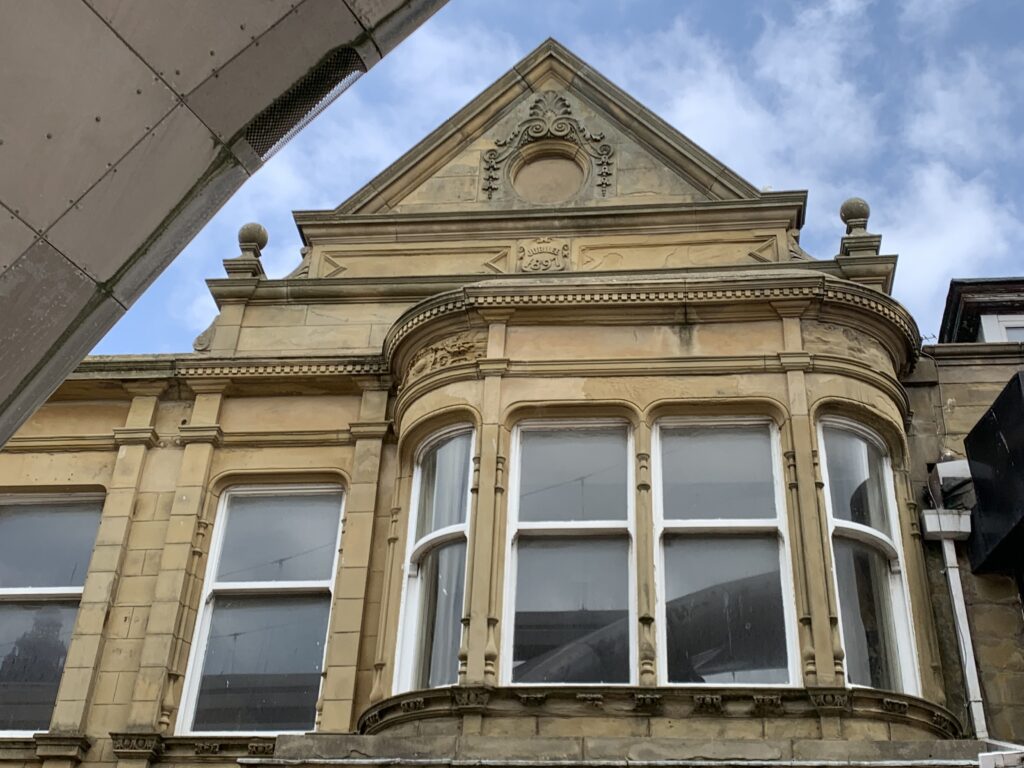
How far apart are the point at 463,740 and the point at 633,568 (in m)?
1.90

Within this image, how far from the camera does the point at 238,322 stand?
11.7 meters

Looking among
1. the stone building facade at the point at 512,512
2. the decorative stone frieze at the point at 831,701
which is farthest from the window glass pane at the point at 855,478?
the decorative stone frieze at the point at 831,701

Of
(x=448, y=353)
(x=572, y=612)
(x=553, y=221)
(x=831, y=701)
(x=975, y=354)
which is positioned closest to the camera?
(x=831, y=701)

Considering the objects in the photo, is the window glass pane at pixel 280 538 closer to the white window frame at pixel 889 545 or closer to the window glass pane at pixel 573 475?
the window glass pane at pixel 573 475

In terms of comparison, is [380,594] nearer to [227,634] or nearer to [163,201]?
[227,634]

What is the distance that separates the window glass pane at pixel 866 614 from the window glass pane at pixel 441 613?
285cm

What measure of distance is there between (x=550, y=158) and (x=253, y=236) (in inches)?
132

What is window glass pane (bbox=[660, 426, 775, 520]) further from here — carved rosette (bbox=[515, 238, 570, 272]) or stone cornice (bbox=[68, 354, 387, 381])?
stone cornice (bbox=[68, 354, 387, 381])

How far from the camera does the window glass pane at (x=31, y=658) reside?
32.3 ft

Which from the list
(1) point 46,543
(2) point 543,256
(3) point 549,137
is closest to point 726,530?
(2) point 543,256

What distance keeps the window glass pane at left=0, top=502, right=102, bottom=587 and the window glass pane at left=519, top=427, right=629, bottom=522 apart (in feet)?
14.1

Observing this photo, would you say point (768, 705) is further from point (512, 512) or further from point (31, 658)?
point (31, 658)

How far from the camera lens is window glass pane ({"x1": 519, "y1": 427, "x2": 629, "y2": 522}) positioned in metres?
9.10

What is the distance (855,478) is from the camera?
30.3 feet
